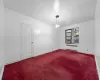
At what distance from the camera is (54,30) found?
518cm

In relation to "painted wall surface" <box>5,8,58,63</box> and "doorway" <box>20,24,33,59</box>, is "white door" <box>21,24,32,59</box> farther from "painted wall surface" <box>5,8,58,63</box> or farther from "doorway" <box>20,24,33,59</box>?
"painted wall surface" <box>5,8,58,63</box>

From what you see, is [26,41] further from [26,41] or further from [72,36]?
[72,36]

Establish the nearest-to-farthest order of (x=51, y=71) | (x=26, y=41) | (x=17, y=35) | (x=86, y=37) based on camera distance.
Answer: (x=51, y=71), (x=17, y=35), (x=26, y=41), (x=86, y=37)

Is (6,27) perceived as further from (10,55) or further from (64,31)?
(64,31)

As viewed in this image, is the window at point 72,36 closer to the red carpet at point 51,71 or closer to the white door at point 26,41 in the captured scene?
the red carpet at point 51,71

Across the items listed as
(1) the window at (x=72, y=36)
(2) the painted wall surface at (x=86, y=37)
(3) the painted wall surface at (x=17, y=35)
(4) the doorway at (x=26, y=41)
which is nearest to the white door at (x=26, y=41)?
(4) the doorway at (x=26, y=41)

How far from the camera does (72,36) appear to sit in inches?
189

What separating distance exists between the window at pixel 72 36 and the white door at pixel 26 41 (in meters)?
3.00

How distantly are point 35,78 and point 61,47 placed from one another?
165 inches

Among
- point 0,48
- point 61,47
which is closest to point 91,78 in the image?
point 0,48

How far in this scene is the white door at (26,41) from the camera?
301 centimetres

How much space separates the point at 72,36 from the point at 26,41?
129 inches

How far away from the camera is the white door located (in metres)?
3.01

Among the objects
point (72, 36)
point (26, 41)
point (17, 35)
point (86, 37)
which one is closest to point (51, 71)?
point (26, 41)
